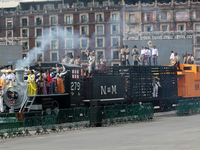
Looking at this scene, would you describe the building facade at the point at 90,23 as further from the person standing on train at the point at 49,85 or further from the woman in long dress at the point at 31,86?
the woman in long dress at the point at 31,86

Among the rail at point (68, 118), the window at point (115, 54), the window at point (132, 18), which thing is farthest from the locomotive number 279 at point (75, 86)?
the window at point (115, 54)

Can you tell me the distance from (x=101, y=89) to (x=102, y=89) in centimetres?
11

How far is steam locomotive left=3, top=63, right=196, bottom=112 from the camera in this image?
21.5 metres

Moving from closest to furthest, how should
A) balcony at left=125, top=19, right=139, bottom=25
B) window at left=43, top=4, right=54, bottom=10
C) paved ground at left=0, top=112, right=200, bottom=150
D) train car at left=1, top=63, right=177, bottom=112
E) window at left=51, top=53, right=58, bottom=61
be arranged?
paved ground at left=0, top=112, right=200, bottom=150 < train car at left=1, top=63, right=177, bottom=112 < balcony at left=125, top=19, right=139, bottom=25 < window at left=51, top=53, right=58, bottom=61 < window at left=43, top=4, right=54, bottom=10

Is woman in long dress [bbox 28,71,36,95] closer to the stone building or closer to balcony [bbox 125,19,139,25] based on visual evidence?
the stone building

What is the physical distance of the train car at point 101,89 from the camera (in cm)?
2147

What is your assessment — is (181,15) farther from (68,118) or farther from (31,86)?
(68,118)

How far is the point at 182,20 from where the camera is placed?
274 feet

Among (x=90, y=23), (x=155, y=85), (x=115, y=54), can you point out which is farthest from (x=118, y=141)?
(x=90, y=23)

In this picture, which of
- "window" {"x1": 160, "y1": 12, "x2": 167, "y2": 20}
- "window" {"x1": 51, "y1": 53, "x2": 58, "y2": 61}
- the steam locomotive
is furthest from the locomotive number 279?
"window" {"x1": 51, "y1": 53, "x2": 58, "y2": 61}

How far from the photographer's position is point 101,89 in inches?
1032

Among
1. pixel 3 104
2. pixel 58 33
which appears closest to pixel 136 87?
pixel 3 104

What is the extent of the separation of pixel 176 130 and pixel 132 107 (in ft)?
18.9

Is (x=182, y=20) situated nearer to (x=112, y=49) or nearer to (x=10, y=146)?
(x=112, y=49)
